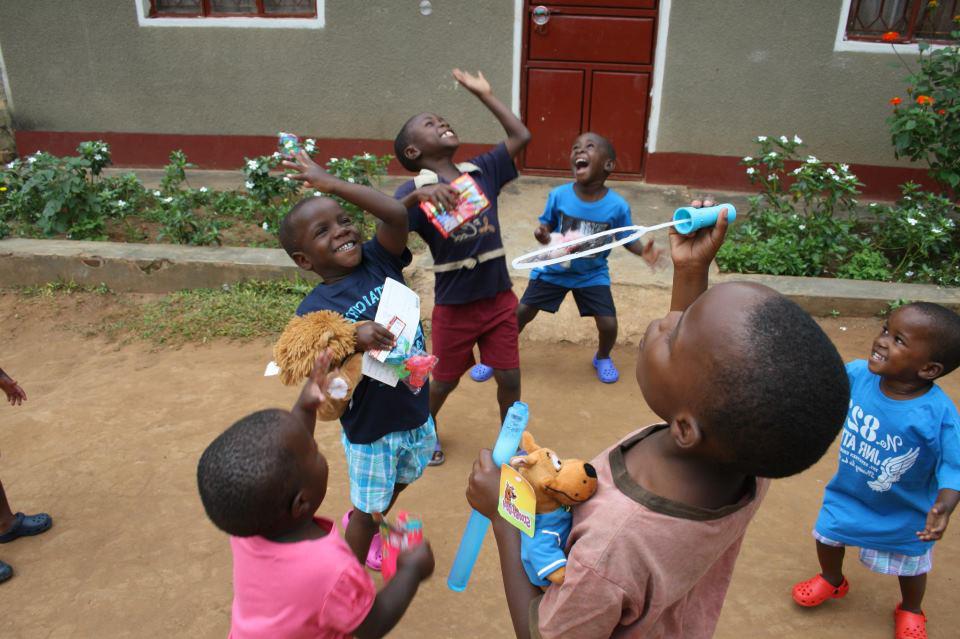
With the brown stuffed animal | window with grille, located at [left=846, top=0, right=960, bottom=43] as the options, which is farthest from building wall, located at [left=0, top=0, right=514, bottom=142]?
the brown stuffed animal

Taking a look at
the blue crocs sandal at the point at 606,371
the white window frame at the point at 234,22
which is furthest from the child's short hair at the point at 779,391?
the white window frame at the point at 234,22

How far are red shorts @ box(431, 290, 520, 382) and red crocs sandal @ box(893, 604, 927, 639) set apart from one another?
1.75m

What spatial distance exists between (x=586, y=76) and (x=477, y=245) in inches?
163

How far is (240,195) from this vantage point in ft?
21.3

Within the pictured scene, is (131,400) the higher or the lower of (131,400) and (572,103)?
the lower

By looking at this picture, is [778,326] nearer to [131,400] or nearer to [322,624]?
[322,624]

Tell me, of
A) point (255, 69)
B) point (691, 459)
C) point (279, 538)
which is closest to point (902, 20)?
point (255, 69)

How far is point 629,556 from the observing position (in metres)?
1.14

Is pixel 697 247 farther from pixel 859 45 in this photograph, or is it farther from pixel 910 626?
pixel 859 45

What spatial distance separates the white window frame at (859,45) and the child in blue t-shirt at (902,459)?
15.8 feet

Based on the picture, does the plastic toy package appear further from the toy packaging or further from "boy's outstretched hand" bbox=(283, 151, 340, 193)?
the toy packaging

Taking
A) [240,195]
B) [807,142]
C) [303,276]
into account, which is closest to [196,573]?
[303,276]

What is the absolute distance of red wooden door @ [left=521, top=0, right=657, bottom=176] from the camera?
6.38m

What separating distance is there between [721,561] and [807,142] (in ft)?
19.4
